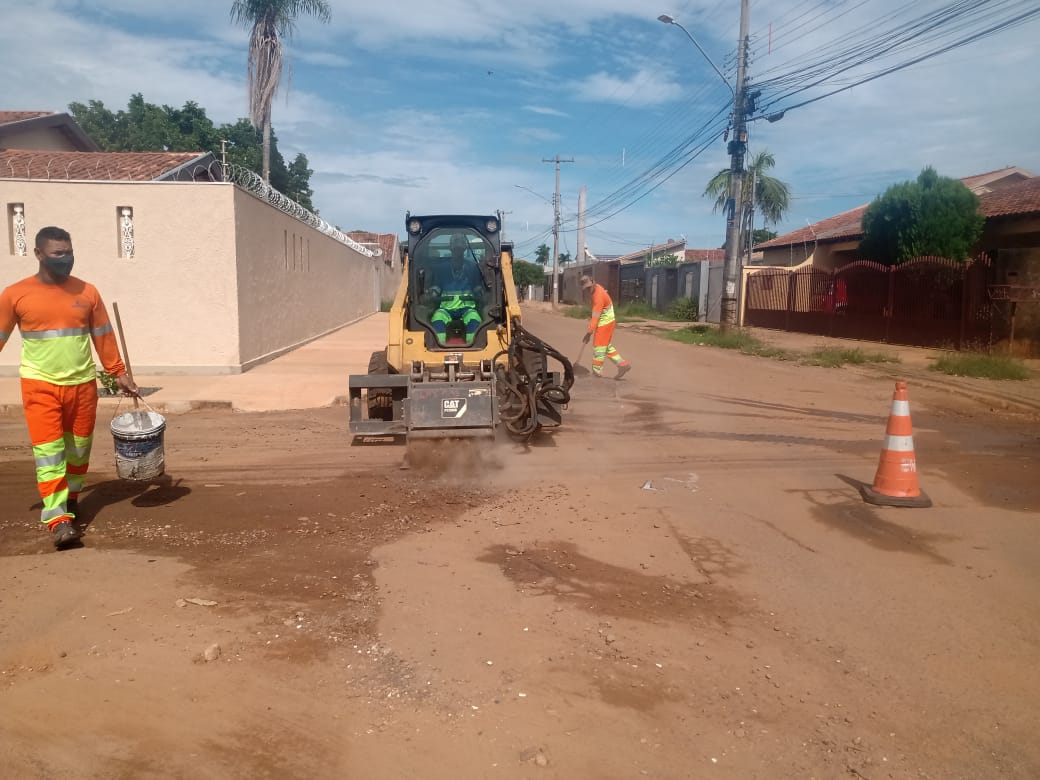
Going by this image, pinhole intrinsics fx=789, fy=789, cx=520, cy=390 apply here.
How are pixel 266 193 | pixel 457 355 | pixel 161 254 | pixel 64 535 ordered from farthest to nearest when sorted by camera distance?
1. pixel 266 193
2. pixel 161 254
3. pixel 457 355
4. pixel 64 535

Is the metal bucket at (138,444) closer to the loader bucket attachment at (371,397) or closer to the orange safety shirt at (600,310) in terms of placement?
the loader bucket attachment at (371,397)

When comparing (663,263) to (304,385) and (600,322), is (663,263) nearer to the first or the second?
(600,322)

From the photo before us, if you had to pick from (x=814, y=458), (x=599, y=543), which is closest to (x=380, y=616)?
(x=599, y=543)

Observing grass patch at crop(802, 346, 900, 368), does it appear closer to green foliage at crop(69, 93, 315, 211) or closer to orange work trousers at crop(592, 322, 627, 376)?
orange work trousers at crop(592, 322, 627, 376)

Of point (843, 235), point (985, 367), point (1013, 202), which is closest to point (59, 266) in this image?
point (985, 367)

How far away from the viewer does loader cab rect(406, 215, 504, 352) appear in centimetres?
838

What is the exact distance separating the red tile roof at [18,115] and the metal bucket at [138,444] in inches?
763

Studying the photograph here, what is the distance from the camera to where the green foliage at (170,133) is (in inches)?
1527

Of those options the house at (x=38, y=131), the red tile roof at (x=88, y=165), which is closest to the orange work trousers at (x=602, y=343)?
the red tile roof at (x=88, y=165)

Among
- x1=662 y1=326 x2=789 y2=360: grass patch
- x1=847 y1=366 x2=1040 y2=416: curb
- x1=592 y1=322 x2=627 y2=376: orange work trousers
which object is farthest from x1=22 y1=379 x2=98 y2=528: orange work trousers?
x1=662 y1=326 x2=789 y2=360: grass patch

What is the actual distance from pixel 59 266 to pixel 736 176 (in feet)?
61.2

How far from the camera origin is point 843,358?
15828mm

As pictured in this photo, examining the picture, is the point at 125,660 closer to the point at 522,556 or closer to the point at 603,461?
the point at 522,556

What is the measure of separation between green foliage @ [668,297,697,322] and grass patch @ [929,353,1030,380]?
19.6 metres
